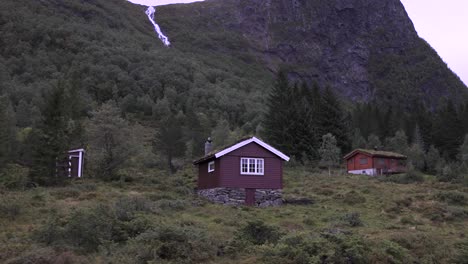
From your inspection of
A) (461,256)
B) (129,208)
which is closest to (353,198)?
(129,208)

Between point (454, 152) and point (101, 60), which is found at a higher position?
point (101, 60)

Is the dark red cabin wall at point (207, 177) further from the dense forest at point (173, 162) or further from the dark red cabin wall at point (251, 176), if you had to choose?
the dense forest at point (173, 162)

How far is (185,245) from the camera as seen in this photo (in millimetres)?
16125

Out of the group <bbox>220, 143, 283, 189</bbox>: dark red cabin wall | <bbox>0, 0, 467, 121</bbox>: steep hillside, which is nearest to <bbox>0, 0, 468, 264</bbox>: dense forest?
<bbox>0, 0, 467, 121</bbox>: steep hillside

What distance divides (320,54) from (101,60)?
9985 centimetres

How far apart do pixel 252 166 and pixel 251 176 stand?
0.72 m

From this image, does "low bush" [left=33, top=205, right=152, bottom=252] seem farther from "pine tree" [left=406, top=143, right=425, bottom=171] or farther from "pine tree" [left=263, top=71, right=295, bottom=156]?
"pine tree" [left=406, top=143, right=425, bottom=171]

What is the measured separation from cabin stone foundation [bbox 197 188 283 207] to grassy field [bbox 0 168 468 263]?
1.38 m

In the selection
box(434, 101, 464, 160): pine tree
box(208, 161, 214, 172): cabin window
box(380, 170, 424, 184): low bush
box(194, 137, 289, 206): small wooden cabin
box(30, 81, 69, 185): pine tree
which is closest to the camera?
box(194, 137, 289, 206): small wooden cabin

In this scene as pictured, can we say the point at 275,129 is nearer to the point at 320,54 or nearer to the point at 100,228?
the point at 100,228

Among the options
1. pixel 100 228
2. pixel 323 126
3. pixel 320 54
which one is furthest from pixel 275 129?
pixel 320 54

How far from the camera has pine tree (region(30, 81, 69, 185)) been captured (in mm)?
34625

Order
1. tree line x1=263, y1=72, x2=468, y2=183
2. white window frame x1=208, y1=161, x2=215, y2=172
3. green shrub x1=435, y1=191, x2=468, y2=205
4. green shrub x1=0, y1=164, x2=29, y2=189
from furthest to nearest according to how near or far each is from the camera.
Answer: tree line x1=263, y1=72, x2=468, y2=183 < white window frame x1=208, y1=161, x2=215, y2=172 < green shrub x1=435, y1=191, x2=468, y2=205 < green shrub x1=0, y1=164, x2=29, y2=189

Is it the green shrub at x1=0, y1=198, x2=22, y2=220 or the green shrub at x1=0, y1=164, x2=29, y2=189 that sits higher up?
the green shrub at x1=0, y1=164, x2=29, y2=189
